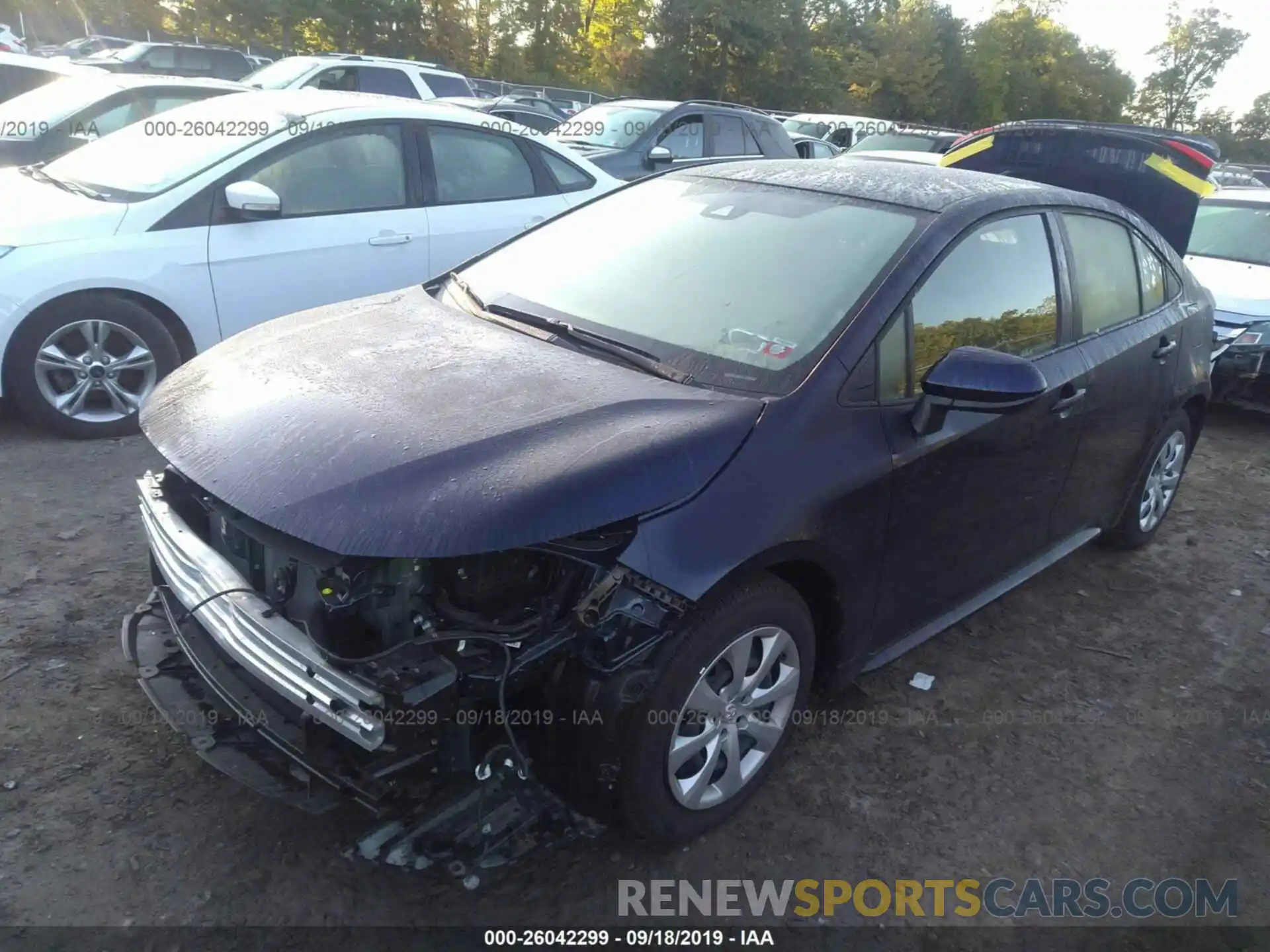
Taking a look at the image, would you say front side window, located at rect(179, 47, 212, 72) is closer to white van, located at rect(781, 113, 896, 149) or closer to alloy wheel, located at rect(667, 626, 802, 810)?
white van, located at rect(781, 113, 896, 149)

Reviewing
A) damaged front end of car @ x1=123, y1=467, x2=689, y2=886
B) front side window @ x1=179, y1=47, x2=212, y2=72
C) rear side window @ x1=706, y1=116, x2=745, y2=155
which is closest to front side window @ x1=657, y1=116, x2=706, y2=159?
rear side window @ x1=706, y1=116, x2=745, y2=155

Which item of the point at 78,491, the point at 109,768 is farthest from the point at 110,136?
the point at 109,768

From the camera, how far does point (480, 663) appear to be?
7.26ft

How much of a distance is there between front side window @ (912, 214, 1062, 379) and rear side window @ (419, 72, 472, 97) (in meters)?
14.2

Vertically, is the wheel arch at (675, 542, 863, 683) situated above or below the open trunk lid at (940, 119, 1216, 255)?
below

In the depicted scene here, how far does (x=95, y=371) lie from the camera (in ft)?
15.8

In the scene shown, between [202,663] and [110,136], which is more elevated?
[110,136]

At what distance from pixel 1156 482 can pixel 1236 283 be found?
3.64m

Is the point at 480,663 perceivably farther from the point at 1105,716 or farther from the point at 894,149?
the point at 894,149

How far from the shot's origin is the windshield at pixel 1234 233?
25.9ft

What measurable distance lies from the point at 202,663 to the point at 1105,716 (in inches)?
120

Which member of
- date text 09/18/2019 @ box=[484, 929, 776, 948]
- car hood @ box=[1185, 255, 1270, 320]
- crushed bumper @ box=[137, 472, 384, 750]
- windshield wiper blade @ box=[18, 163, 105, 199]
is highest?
windshield wiper blade @ box=[18, 163, 105, 199]

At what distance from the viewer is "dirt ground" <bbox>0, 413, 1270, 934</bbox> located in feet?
8.02

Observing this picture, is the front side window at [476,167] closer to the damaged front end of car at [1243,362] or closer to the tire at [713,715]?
the tire at [713,715]
